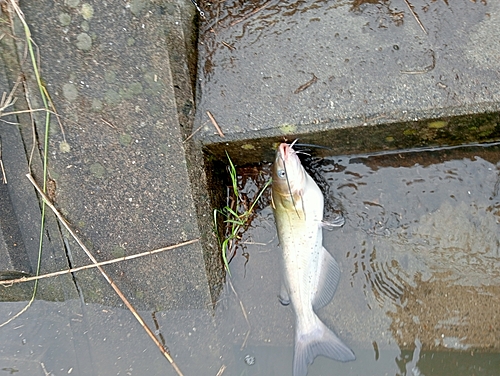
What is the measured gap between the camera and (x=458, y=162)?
270 centimetres

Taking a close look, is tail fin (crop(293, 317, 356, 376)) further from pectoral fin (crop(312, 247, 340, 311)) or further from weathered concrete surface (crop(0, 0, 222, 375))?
weathered concrete surface (crop(0, 0, 222, 375))

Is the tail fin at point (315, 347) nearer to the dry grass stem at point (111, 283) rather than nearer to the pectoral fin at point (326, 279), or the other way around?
the pectoral fin at point (326, 279)

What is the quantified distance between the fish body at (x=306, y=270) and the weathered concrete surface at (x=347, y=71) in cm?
38

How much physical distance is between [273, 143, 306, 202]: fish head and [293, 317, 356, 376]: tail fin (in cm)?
89

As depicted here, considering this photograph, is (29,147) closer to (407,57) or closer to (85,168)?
(85,168)

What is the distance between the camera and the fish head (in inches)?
95.5

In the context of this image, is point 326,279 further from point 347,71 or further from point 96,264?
point 96,264

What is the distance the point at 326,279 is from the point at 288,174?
777 mm

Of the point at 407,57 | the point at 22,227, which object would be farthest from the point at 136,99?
the point at 407,57

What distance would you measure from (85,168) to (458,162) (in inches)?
92.8

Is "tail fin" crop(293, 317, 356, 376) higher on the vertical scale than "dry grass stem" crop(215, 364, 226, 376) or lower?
higher

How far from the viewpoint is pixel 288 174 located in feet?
8.10

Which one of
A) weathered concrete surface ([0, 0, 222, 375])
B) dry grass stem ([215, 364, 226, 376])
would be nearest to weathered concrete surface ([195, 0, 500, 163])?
weathered concrete surface ([0, 0, 222, 375])

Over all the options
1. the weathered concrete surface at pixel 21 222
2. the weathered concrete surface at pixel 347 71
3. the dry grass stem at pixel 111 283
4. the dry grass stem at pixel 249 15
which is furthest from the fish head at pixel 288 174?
the weathered concrete surface at pixel 21 222
